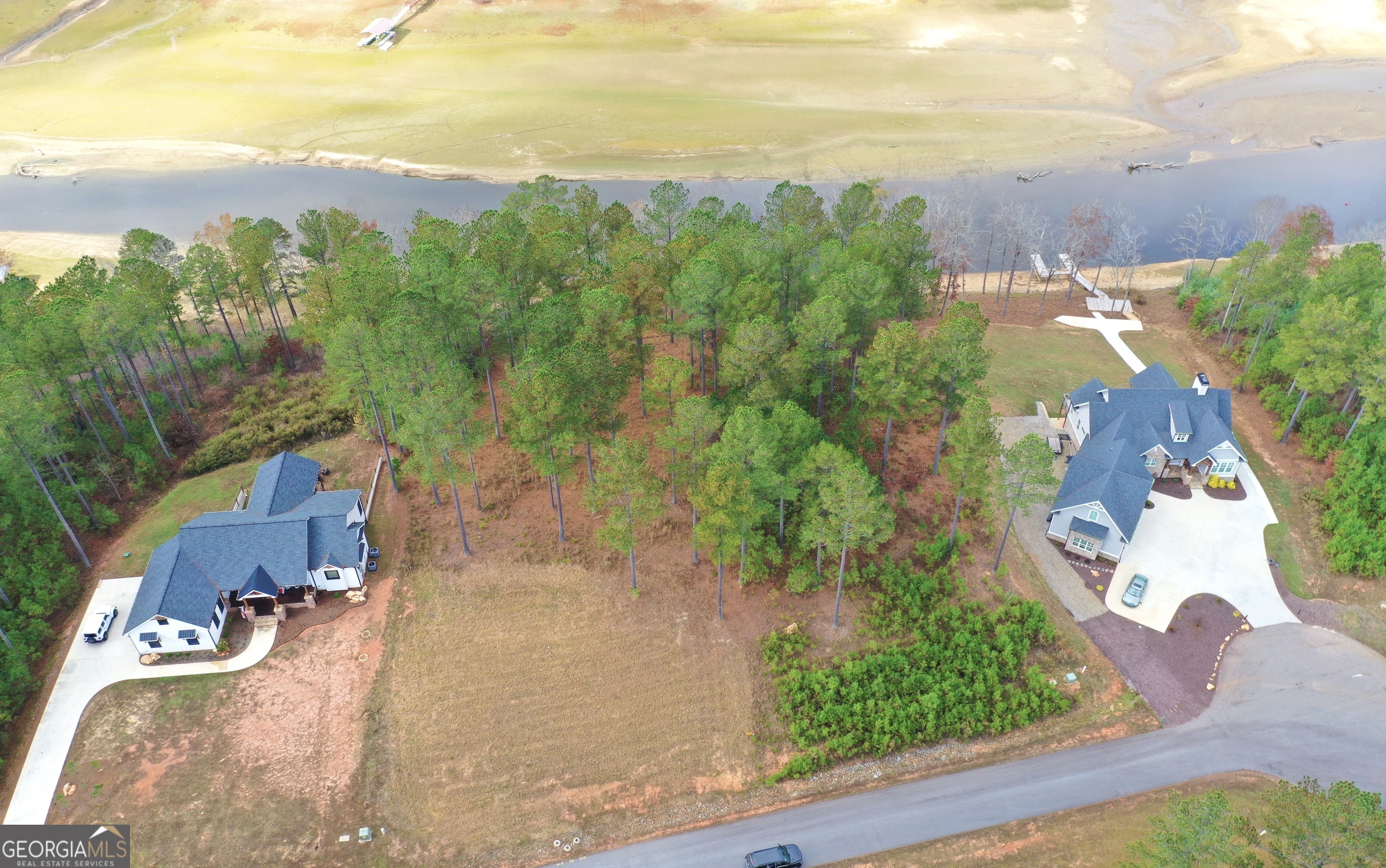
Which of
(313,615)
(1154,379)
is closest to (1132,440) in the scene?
(1154,379)

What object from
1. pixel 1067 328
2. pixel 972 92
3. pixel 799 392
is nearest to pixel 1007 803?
pixel 799 392

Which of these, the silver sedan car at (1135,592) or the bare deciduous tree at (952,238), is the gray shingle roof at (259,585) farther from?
the bare deciduous tree at (952,238)

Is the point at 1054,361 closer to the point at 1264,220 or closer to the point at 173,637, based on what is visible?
the point at 1264,220

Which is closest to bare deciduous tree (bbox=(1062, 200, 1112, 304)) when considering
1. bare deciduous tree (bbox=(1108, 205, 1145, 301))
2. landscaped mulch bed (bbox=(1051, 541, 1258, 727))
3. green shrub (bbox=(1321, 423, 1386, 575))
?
bare deciduous tree (bbox=(1108, 205, 1145, 301))

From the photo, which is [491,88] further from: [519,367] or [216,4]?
[519,367]

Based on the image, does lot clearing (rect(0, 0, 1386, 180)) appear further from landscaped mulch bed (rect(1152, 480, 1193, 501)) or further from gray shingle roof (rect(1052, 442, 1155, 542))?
gray shingle roof (rect(1052, 442, 1155, 542))
